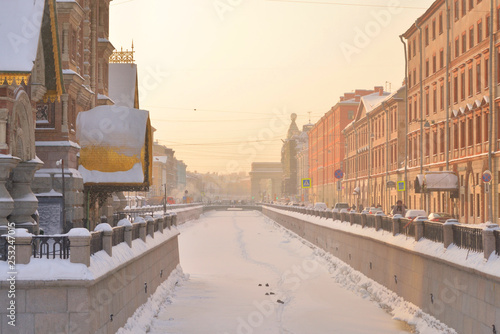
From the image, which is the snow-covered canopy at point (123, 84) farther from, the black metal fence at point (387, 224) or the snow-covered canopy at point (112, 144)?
the black metal fence at point (387, 224)

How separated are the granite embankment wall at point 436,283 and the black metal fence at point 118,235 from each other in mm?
8678

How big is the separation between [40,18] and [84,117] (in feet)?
28.0

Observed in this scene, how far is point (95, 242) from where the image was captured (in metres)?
17.7

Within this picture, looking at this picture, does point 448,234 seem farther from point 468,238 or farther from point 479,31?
point 479,31

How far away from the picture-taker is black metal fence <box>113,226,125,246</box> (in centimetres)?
2086

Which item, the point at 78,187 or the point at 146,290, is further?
the point at 78,187

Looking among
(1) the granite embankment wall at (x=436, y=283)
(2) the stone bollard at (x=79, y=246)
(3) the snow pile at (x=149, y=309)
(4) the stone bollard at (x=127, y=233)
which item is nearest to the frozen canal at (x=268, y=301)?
(3) the snow pile at (x=149, y=309)

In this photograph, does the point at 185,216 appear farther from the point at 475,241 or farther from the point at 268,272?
the point at 475,241

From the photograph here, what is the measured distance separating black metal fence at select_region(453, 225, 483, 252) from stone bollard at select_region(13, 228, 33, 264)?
1003 cm

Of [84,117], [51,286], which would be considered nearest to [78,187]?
[84,117]

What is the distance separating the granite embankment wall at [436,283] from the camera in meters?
16.2

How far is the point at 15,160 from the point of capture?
66.4 feet

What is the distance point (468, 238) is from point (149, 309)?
1021 cm

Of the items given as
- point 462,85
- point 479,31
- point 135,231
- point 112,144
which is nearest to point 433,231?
point 135,231
